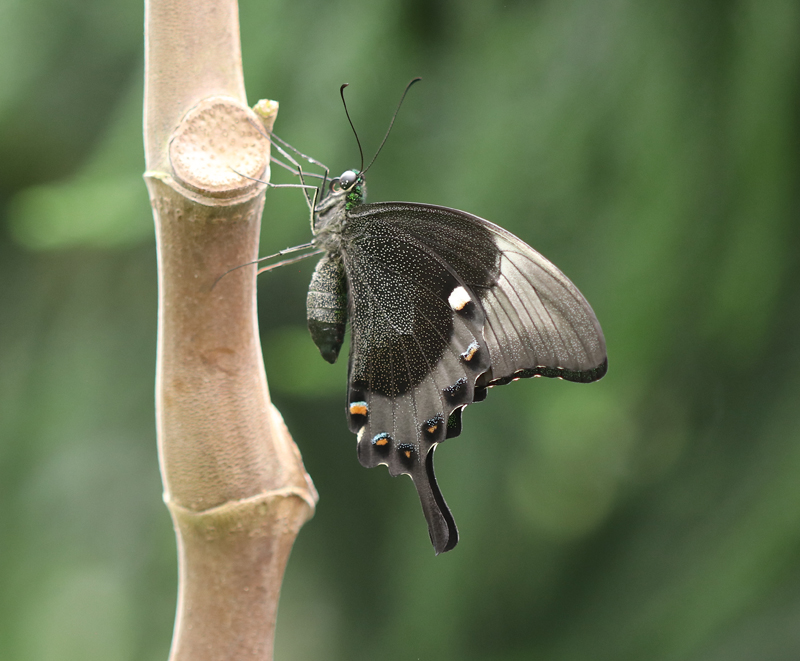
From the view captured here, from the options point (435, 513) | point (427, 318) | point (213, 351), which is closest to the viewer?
point (213, 351)

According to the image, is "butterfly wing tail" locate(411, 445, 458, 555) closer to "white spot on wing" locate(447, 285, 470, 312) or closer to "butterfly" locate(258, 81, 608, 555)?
"butterfly" locate(258, 81, 608, 555)

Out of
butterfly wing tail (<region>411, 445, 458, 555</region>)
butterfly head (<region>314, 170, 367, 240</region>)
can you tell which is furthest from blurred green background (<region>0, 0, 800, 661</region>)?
butterfly wing tail (<region>411, 445, 458, 555</region>)

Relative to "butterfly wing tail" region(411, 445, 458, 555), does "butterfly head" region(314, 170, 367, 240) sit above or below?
above

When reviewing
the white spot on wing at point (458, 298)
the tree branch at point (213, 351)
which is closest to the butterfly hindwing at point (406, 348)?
the white spot on wing at point (458, 298)

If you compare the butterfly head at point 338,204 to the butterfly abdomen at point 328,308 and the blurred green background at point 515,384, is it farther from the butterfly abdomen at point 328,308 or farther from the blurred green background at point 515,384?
the blurred green background at point 515,384

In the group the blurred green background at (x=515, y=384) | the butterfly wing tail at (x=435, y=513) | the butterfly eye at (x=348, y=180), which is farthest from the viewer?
the blurred green background at (x=515, y=384)

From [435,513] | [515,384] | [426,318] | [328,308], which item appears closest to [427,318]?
[426,318]

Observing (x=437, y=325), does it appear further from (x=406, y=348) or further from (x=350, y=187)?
(x=350, y=187)
